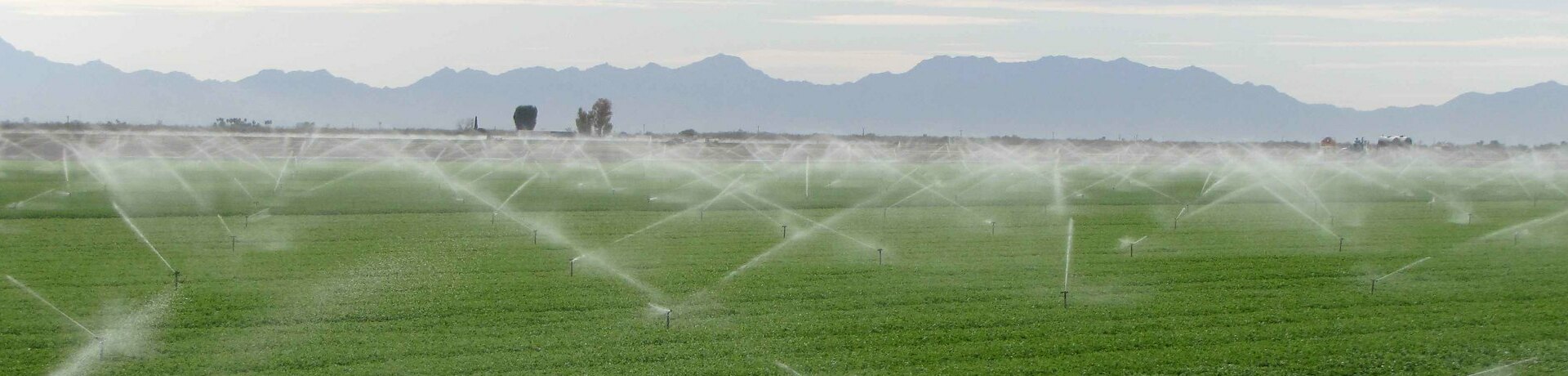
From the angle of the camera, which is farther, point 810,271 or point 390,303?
point 810,271

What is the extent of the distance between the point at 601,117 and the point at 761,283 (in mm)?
134271

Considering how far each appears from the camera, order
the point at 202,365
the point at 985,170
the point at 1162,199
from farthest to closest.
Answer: the point at 985,170, the point at 1162,199, the point at 202,365

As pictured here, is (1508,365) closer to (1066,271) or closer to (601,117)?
(1066,271)

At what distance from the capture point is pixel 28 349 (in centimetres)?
1739

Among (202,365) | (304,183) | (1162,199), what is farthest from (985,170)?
(202,365)

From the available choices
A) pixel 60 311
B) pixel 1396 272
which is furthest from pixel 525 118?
pixel 60 311

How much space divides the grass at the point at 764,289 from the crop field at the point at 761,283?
→ 8 centimetres

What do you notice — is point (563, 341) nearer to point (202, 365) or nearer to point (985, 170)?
point (202, 365)

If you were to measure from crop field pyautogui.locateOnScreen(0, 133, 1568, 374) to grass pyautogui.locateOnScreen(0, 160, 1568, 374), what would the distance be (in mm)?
83

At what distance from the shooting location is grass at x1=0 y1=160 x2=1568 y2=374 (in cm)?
1792

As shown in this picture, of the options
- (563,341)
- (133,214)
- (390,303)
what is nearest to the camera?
(563,341)

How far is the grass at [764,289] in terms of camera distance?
1792 centimetres

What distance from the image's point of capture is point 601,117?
156750 millimetres

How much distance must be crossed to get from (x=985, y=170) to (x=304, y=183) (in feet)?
130
